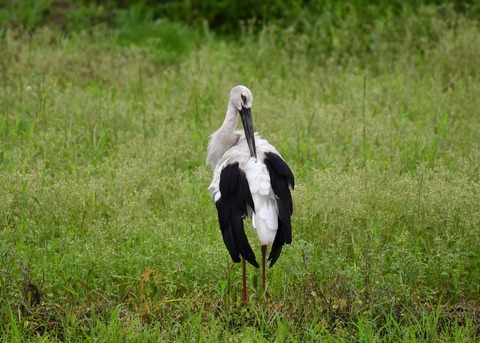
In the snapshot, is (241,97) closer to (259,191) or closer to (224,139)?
(224,139)

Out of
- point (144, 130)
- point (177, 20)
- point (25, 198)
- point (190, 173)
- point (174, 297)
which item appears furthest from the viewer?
point (177, 20)

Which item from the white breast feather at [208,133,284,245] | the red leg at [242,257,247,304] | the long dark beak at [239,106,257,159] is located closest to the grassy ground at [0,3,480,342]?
the red leg at [242,257,247,304]

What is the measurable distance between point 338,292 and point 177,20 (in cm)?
586

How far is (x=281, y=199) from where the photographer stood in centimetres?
466

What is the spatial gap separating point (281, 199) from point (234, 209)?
26cm

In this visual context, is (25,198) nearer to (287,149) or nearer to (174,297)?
(174,297)

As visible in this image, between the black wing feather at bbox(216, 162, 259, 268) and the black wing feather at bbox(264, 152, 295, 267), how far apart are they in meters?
0.14

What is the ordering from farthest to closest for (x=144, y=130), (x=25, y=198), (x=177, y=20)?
(x=177, y=20) < (x=144, y=130) < (x=25, y=198)

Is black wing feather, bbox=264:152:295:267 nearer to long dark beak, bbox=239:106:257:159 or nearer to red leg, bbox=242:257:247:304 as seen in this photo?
long dark beak, bbox=239:106:257:159

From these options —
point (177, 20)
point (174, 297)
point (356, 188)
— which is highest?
point (177, 20)

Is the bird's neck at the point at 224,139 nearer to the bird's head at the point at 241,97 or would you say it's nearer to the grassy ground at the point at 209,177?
the bird's head at the point at 241,97

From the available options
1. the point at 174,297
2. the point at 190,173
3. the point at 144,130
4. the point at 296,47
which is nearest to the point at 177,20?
the point at 296,47

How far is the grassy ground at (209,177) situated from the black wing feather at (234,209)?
0.37 meters

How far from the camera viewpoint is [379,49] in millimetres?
8820
